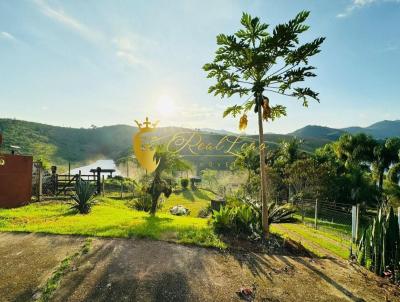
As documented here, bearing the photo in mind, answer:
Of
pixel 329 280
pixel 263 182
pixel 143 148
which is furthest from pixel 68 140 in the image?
pixel 329 280

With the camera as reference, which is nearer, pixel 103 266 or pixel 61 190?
pixel 103 266

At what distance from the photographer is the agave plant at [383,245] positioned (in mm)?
7680

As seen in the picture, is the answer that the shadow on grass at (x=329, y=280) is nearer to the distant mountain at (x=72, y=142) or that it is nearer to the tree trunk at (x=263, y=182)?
the tree trunk at (x=263, y=182)

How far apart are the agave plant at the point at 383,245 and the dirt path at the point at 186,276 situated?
39 cm

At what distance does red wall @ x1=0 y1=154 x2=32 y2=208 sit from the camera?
17.6 metres

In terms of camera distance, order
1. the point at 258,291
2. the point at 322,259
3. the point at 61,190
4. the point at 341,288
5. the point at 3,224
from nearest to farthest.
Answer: the point at 258,291
the point at 341,288
the point at 322,259
the point at 3,224
the point at 61,190

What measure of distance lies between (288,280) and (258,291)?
3.64ft

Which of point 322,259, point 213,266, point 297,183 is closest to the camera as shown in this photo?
point 213,266

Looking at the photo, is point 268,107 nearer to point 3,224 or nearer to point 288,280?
point 288,280

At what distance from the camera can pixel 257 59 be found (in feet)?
32.0

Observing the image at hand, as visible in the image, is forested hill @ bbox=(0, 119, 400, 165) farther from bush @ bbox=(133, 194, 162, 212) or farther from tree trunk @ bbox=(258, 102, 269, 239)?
tree trunk @ bbox=(258, 102, 269, 239)

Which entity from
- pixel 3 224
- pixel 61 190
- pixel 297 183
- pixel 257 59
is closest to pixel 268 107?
pixel 257 59

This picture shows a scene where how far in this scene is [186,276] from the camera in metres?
7.04

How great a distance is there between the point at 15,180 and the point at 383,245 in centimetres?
1915
